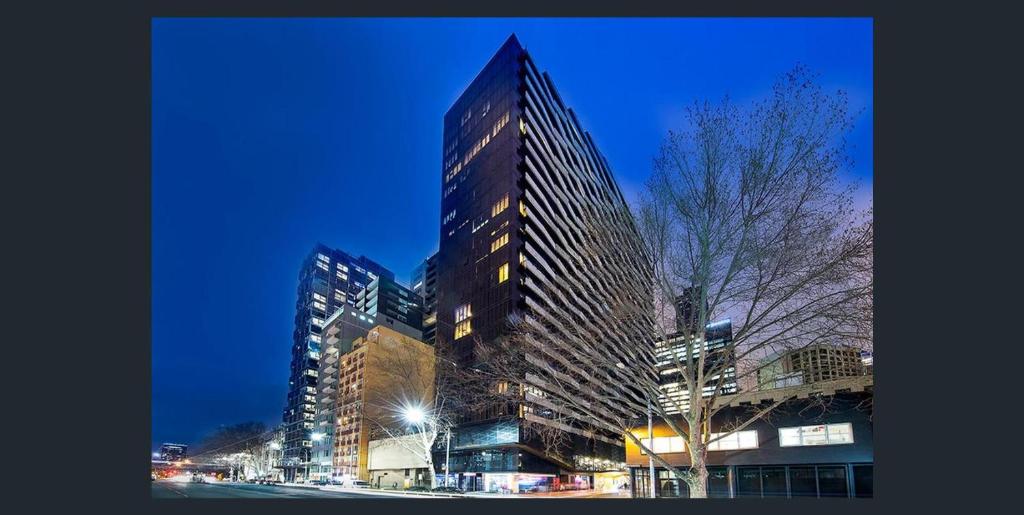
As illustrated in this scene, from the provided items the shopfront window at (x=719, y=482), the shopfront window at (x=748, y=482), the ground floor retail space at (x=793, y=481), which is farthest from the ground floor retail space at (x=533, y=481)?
the shopfront window at (x=748, y=482)

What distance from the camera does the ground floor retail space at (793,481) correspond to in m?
17.5

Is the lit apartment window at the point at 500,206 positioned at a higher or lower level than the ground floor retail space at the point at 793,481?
higher

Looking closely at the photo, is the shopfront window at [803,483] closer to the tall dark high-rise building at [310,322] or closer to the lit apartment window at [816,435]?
the lit apartment window at [816,435]

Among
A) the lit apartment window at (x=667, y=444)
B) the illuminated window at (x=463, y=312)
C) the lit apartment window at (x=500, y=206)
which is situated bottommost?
the lit apartment window at (x=667, y=444)

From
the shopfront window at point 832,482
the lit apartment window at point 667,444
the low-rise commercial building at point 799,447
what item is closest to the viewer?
the low-rise commercial building at point 799,447

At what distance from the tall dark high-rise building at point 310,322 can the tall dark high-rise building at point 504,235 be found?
152 ft

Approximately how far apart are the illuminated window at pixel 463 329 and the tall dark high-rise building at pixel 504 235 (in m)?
0.11

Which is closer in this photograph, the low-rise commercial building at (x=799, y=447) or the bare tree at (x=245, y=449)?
the low-rise commercial building at (x=799, y=447)

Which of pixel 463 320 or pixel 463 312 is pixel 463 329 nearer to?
pixel 463 320

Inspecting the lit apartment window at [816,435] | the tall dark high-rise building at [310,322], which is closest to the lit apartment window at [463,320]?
the lit apartment window at [816,435]

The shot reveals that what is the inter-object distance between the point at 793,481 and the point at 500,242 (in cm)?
3515

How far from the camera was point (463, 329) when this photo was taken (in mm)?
51594

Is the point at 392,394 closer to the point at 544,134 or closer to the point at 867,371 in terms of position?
the point at 544,134

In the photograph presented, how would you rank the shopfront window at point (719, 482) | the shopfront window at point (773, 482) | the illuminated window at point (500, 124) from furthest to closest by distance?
the illuminated window at point (500, 124), the shopfront window at point (719, 482), the shopfront window at point (773, 482)
